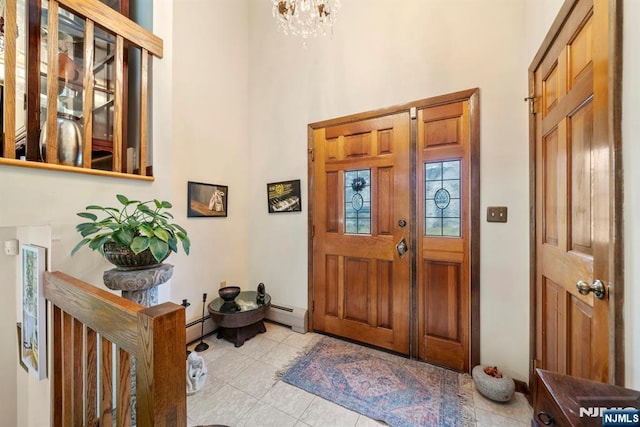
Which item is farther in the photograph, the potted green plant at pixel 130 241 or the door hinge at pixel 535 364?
the door hinge at pixel 535 364

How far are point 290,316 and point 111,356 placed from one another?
183 centimetres

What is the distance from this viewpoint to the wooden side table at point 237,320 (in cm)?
224

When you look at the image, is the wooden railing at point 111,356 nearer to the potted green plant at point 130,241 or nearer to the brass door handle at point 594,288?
the potted green plant at point 130,241

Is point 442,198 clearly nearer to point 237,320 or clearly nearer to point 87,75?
point 237,320

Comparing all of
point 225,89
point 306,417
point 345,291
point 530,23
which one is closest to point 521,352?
point 345,291

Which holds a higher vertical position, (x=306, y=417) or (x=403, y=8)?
(x=403, y=8)

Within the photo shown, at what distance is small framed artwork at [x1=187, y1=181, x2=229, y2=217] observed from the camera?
236 cm

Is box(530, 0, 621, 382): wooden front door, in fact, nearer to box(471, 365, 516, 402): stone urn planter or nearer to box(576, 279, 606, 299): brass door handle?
box(576, 279, 606, 299): brass door handle

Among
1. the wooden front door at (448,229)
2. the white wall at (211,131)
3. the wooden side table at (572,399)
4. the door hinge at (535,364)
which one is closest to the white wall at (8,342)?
the white wall at (211,131)

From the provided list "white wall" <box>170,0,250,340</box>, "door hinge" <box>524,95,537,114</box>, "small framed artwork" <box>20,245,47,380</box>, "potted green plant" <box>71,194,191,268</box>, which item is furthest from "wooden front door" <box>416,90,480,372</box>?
"small framed artwork" <box>20,245,47,380</box>

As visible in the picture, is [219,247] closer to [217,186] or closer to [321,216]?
[217,186]

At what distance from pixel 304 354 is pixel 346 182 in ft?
5.15

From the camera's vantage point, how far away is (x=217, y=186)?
258cm
